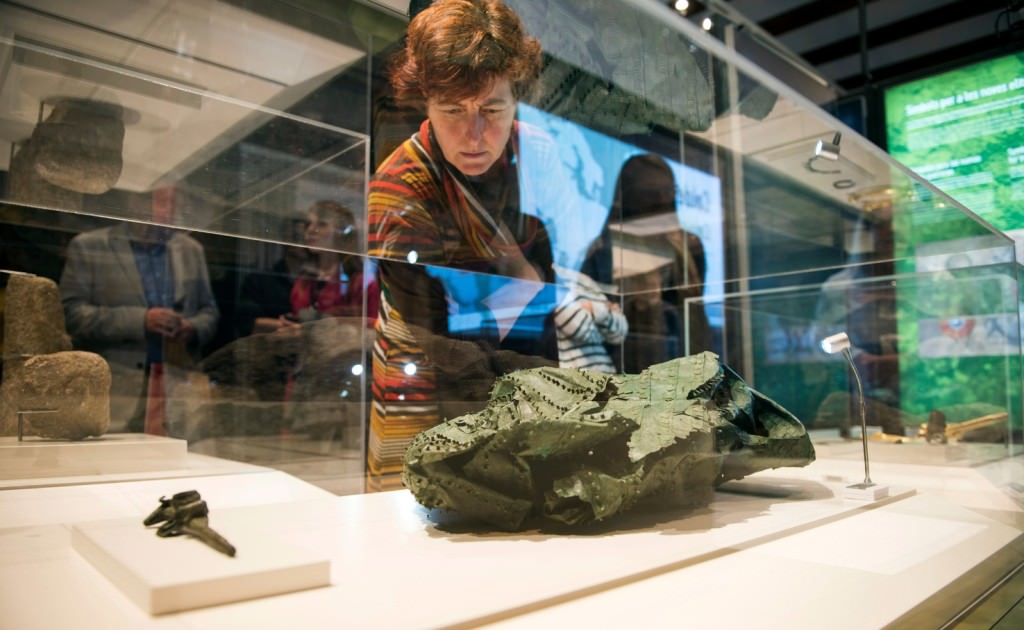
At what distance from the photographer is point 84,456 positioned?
143 cm

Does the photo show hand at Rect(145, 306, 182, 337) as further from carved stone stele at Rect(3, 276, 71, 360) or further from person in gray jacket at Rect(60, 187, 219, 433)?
carved stone stele at Rect(3, 276, 71, 360)

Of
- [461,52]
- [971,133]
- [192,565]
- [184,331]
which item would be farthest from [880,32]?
[192,565]

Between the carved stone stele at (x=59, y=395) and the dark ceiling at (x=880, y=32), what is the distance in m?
3.89

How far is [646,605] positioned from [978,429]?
2.11m

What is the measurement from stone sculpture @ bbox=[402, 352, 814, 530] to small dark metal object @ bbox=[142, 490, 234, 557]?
1.42ft

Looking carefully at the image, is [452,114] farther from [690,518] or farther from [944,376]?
[944,376]

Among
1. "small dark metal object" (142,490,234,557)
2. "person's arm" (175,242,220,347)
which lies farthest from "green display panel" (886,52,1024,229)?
"small dark metal object" (142,490,234,557)

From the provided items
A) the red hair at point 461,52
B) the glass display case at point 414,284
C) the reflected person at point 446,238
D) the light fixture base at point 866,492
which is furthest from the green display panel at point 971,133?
the red hair at point 461,52

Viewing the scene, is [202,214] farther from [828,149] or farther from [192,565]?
[828,149]

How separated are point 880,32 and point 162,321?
437cm

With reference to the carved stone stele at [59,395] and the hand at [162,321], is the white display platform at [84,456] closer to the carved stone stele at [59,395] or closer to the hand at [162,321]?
the carved stone stele at [59,395]

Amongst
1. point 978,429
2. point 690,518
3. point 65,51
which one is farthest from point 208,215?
point 978,429

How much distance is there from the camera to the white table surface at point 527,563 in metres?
0.96

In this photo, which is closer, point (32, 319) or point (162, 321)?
point (32, 319)
